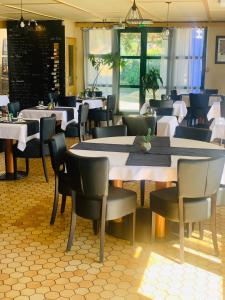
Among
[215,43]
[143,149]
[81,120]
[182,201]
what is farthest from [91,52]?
[182,201]

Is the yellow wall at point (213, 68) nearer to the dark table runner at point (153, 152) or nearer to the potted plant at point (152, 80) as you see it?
the potted plant at point (152, 80)

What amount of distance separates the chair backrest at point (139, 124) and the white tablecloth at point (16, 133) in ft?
4.32

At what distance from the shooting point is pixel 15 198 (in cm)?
508

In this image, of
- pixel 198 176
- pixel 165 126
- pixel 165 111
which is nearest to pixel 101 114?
pixel 165 111

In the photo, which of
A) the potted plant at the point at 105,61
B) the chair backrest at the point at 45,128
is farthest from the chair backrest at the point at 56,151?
the potted plant at the point at 105,61

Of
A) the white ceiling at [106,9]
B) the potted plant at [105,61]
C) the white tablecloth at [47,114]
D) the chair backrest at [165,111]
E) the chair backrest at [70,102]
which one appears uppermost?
the white ceiling at [106,9]

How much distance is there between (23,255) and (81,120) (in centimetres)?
397

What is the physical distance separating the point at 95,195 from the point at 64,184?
79 centimetres

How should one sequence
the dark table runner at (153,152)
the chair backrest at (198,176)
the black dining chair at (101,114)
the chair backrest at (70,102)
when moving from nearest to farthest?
the chair backrest at (198,176) < the dark table runner at (153,152) < the chair backrest at (70,102) < the black dining chair at (101,114)

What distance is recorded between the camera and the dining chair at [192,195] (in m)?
3.29

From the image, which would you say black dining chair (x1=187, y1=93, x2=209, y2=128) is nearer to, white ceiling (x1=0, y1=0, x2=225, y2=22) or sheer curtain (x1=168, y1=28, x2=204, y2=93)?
sheer curtain (x1=168, y1=28, x2=204, y2=93)

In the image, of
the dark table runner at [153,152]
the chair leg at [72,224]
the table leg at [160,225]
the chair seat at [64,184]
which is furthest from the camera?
the chair seat at [64,184]

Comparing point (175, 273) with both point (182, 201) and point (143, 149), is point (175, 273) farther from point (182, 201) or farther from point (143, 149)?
point (143, 149)

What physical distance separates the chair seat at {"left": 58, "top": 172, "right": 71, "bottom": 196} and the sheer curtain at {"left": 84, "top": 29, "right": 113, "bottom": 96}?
8.11 metres
